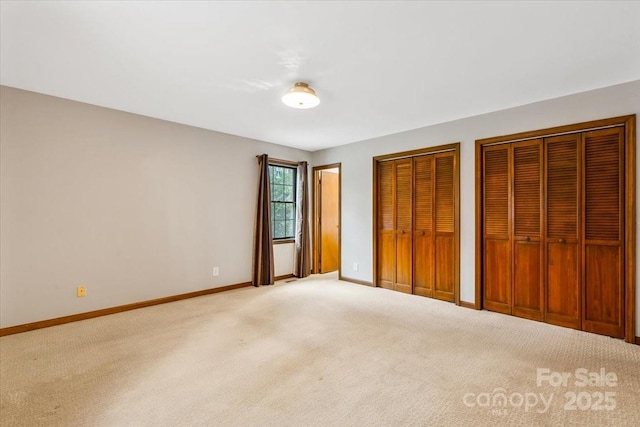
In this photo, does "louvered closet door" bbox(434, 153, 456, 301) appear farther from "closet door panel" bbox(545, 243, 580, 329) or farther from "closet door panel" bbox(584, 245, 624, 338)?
"closet door panel" bbox(584, 245, 624, 338)

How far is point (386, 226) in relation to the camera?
4.89m

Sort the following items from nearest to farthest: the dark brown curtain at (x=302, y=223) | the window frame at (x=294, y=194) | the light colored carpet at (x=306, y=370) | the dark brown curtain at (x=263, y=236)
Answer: the light colored carpet at (x=306, y=370) → the dark brown curtain at (x=263, y=236) → the window frame at (x=294, y=194) → the dark brown curtain at (x=302, y=223)

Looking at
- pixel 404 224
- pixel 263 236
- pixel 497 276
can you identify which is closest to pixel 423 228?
pixel 404 224

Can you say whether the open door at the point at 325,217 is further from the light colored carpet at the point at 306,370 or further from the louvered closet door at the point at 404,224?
the light colored carpet at the point at 306,370

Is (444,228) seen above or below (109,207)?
below

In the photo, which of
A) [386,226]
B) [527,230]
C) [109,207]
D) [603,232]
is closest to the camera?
[603,232]

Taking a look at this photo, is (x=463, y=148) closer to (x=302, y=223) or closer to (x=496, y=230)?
(x=496, y=230)

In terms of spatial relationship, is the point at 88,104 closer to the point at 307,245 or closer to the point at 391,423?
the point at 307,245

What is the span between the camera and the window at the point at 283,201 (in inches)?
218

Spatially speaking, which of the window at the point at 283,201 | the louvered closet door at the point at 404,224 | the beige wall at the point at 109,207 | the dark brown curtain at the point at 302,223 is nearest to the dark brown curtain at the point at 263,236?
the beige wall at the point at 109,207

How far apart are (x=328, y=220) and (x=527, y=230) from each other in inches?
137

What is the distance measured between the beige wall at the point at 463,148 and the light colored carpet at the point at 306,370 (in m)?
1.03

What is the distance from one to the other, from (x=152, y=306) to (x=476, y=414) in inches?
144

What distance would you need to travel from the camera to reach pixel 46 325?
3223mm
